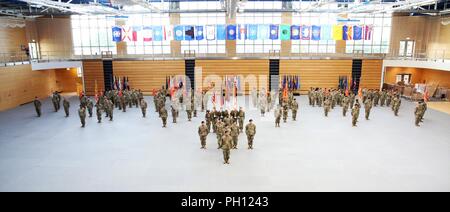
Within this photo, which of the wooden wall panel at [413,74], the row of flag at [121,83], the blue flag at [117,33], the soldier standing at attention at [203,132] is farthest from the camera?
the wooden wall panel at [413,74]

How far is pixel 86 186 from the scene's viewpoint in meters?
8.54

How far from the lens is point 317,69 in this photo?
25.8 meters

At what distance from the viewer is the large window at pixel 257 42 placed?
28.0 metres

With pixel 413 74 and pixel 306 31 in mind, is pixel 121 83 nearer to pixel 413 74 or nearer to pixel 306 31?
pixel 306 31

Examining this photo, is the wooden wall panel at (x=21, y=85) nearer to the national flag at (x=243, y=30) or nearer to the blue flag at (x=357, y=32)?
the national flag at (x=243, y=30)

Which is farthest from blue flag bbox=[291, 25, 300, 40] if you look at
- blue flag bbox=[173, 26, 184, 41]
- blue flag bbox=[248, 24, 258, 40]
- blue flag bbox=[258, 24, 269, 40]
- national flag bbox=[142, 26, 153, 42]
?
national flag bbox=[142, 26, 153, 42]

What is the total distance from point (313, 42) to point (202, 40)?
10.2 metres

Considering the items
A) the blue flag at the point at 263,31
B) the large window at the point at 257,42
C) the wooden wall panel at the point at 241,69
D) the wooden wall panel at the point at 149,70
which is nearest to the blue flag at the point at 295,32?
the blue flag at the point at 263,31

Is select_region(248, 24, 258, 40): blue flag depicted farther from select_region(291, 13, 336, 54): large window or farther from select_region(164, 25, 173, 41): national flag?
select_region(291, 13, 336, 54): large window

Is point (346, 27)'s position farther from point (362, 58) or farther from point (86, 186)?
point (86, 186)

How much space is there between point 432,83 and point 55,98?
2830 cm

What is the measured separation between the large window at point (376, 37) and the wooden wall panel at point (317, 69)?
3.61 meters

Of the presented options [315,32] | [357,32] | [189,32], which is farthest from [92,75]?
[357,32]
